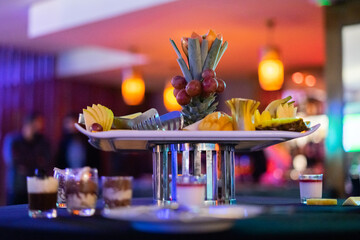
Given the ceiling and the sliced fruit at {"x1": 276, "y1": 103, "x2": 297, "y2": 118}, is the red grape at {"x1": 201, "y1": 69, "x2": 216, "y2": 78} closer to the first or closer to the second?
the sliced fruit at {"x1": 276, "y1": 103, "x2": 297, "y2": 118}

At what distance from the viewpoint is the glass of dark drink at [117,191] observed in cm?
134

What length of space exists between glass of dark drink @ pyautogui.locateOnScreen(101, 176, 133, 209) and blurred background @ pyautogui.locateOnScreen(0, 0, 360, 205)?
1.92 metres

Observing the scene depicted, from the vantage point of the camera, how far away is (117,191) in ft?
4.40

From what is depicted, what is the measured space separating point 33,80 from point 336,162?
5320 millimetres

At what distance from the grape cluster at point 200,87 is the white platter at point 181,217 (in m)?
0.49

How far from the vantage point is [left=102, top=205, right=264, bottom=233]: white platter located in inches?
42.4

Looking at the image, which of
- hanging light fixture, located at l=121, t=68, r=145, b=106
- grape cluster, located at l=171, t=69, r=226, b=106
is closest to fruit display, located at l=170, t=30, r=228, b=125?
grape cluster, located at l=171, t=69, r=226, b=106

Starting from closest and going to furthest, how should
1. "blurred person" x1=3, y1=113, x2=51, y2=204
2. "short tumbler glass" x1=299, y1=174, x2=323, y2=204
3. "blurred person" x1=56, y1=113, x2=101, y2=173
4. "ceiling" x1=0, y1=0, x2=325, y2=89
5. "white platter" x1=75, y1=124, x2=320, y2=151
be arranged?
"white platter" x1=75, y1=124, x2=320, y2=151 < "short tumbler glass" x1=299, y1=174, x2=323, y2=204 < "ceiling" x1=0, y1=0, x2=325, y2=89 < "blurred person" x1=3, y1=113, x2=51, y2=204 < "blurred person" x1=56, y1=113, x2=101, y2=173

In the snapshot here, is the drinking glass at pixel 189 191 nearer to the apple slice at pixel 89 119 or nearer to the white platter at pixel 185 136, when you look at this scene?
the white platter at pixel 185 136

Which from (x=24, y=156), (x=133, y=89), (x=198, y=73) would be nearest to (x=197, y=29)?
(x=133, y=89)

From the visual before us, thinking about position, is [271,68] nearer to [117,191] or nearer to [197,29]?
[197,29]

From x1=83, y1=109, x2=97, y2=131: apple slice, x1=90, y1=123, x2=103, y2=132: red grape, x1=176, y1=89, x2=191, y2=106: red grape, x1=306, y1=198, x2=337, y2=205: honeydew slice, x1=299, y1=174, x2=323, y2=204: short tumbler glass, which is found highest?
x1=176, y1=89, x2=191, y2=106: red grape

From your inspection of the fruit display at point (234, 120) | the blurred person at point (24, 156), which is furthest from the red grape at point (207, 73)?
the blurred person at point (24, 156)

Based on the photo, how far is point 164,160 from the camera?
1670 millimetres
